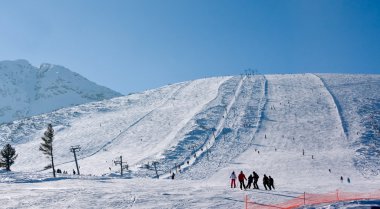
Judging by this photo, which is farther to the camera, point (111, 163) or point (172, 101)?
point (172, 101)

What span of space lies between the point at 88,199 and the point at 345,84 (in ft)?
406

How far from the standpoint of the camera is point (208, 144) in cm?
8619

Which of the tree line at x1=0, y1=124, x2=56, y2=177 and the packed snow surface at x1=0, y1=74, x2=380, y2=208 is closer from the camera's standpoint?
the packed snow surface at x1=0, y1=74, x2=380, y2=208

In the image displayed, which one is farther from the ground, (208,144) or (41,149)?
(208,144)

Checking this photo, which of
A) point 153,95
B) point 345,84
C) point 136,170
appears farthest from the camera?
point 153,95

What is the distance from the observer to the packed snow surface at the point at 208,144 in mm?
28433

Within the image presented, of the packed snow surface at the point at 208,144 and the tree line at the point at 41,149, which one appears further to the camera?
the tree line at the point at 41,149

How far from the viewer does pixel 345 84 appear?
13750 centimetres

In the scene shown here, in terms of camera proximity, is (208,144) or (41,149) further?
(208,144)

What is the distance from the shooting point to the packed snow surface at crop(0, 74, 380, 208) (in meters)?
28.4

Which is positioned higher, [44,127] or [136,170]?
[44,127]

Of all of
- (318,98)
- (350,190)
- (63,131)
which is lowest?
(350,190)

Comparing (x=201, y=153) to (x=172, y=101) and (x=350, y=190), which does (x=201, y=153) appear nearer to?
(x=350, y=190)

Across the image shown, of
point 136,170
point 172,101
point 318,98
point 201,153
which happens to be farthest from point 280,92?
point 136,170
